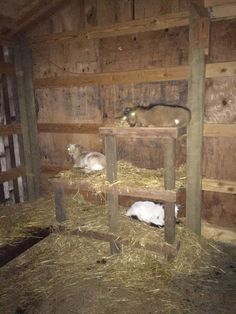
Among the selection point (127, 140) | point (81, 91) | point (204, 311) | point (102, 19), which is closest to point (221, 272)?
point (204, 311)

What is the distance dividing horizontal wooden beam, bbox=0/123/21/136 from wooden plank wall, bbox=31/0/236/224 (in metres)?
0.51

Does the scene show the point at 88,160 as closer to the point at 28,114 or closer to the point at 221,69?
the point at 28,114

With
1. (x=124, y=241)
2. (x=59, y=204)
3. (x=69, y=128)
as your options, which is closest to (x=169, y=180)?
(x=124, y=241)

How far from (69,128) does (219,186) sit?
3.26 metres

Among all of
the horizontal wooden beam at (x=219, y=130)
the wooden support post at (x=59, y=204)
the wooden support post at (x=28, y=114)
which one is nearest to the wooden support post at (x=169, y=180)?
the horizontal wooden beam at (x=219, y=130)

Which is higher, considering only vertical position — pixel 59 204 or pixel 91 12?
pixel 91 12

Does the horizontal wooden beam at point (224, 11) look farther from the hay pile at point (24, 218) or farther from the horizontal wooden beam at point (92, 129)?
the hay pile at point (24, 218)

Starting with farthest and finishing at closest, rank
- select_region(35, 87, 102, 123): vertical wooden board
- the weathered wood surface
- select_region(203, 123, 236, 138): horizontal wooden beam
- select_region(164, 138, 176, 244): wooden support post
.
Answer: select_region(35, 87, 102, 123): vertical wooden board → select_region(203, 123, 236, 138): horizontal wooden beam → select_region(164, 138, 176, 244): wooden support post → the weathered wood surface

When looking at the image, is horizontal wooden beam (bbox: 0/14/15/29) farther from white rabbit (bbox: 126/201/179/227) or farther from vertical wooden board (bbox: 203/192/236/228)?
vertical wooden board (bbox: 203/192/236/228)

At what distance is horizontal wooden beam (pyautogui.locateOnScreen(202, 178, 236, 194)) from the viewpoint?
4.85m

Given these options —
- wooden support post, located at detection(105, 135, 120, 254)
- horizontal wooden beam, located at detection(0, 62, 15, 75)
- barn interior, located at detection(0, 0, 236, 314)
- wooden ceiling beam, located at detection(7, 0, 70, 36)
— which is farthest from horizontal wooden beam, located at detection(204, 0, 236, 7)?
horizontal wooden beam, located at detection(0, 62, 15, 75)

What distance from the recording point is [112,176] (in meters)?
4.64

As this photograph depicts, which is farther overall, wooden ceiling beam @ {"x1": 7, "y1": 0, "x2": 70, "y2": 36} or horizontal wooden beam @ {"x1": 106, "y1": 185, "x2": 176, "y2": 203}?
wooden ceiling beam @ {"x1": 7, "y1": 0, "x2": 70, "y2": 36}

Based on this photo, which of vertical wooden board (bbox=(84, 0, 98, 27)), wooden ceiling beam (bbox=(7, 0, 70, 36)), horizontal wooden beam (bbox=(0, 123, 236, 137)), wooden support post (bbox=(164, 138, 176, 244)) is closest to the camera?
wooden support post (bbox=(164, 138, 176, 244))
